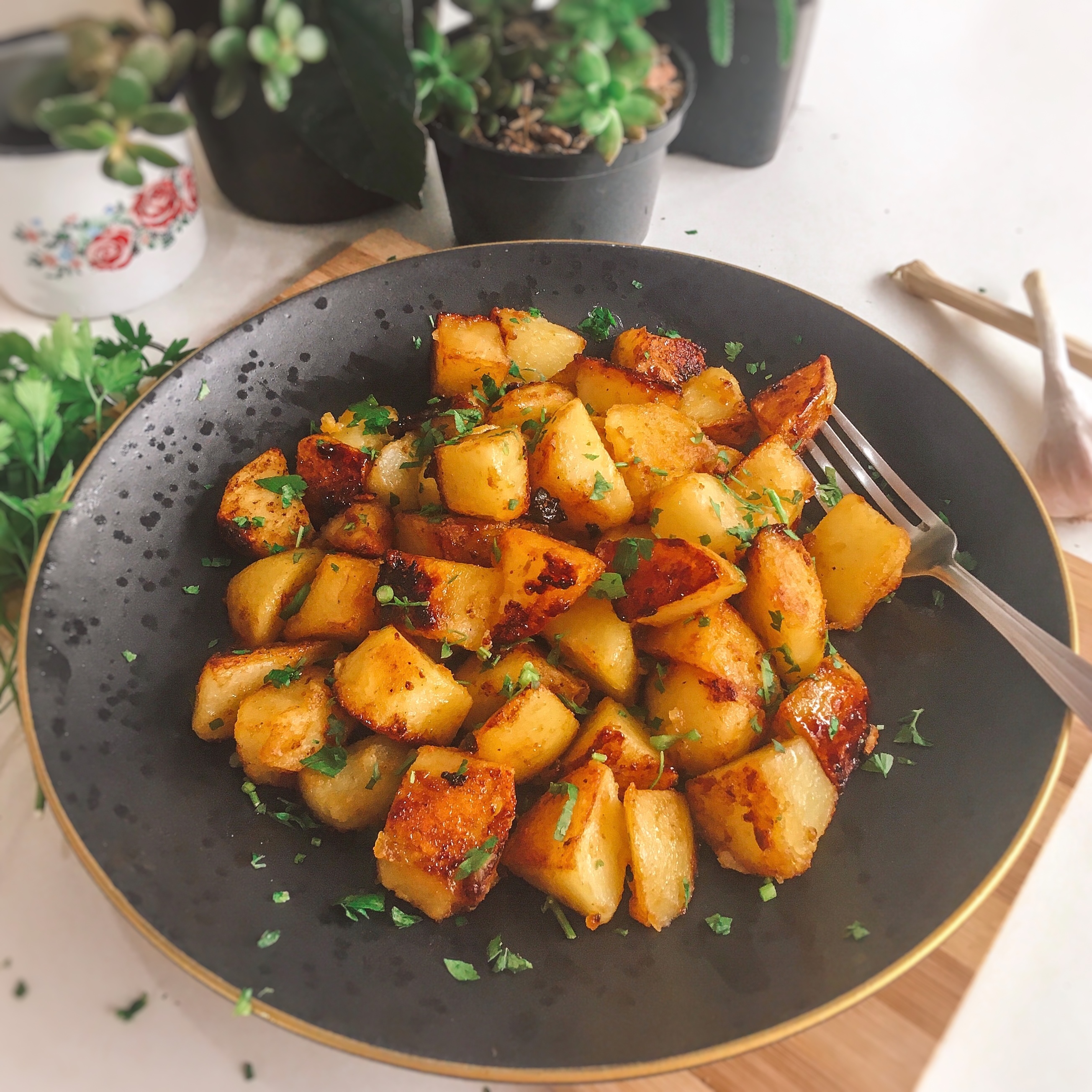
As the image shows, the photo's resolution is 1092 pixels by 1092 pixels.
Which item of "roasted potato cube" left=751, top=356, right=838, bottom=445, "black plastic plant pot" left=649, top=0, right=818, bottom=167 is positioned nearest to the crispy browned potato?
"roasted potato cube" left=751, top=356, right=838, bottom=445

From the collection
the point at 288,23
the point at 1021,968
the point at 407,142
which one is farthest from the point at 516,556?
the point at 1021,968

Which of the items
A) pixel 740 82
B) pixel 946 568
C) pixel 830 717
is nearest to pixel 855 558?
pixel 946 568

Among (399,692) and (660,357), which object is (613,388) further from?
(399,692)

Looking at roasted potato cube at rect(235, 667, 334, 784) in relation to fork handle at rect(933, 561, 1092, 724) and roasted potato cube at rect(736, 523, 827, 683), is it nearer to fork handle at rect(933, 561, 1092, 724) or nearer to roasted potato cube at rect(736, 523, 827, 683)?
roasted potato cube at rect(736, 523, 827, 683)

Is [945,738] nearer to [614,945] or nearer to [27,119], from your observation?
[614,945]

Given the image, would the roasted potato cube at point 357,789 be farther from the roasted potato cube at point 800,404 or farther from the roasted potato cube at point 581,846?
the roasted potato cube at point 800,404

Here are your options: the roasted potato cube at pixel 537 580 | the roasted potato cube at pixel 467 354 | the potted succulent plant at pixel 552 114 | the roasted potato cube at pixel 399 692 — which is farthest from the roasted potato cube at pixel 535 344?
the roasted potato cube at pixel 399 692
